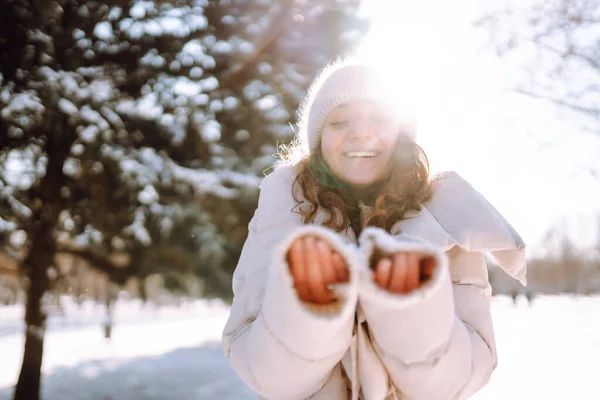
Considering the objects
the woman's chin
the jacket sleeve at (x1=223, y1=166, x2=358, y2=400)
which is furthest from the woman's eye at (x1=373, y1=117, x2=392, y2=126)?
the jacket sleeve at (x1=223, y1=166, x2=358, y2=400)

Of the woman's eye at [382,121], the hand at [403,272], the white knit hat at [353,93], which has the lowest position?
the hand at [403,272]

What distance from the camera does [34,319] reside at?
491 centimetres

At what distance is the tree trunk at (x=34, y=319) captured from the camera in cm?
477

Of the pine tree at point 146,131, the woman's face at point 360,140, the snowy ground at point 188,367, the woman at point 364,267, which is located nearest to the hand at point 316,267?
the woman at point 364,267

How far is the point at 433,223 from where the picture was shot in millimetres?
1175

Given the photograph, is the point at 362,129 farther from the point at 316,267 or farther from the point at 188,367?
the point at 188,367

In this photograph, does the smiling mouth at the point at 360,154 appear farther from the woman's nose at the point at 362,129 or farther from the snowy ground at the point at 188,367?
the snowy ground at the point at 188,367

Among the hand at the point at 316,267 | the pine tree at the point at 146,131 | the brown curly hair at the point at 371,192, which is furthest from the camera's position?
the pine tree at the point at 146,131

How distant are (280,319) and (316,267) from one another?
16 centimetres

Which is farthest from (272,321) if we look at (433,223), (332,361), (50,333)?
(50,333)

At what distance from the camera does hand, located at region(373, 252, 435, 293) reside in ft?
2.37

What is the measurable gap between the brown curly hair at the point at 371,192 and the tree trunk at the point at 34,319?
426cm

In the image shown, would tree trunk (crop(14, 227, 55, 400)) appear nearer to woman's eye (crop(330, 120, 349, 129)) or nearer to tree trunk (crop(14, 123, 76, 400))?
tree trunk (crop(14, 123, 76, 400))

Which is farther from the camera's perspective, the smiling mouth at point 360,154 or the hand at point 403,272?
the smiling mouth at point 360,154
